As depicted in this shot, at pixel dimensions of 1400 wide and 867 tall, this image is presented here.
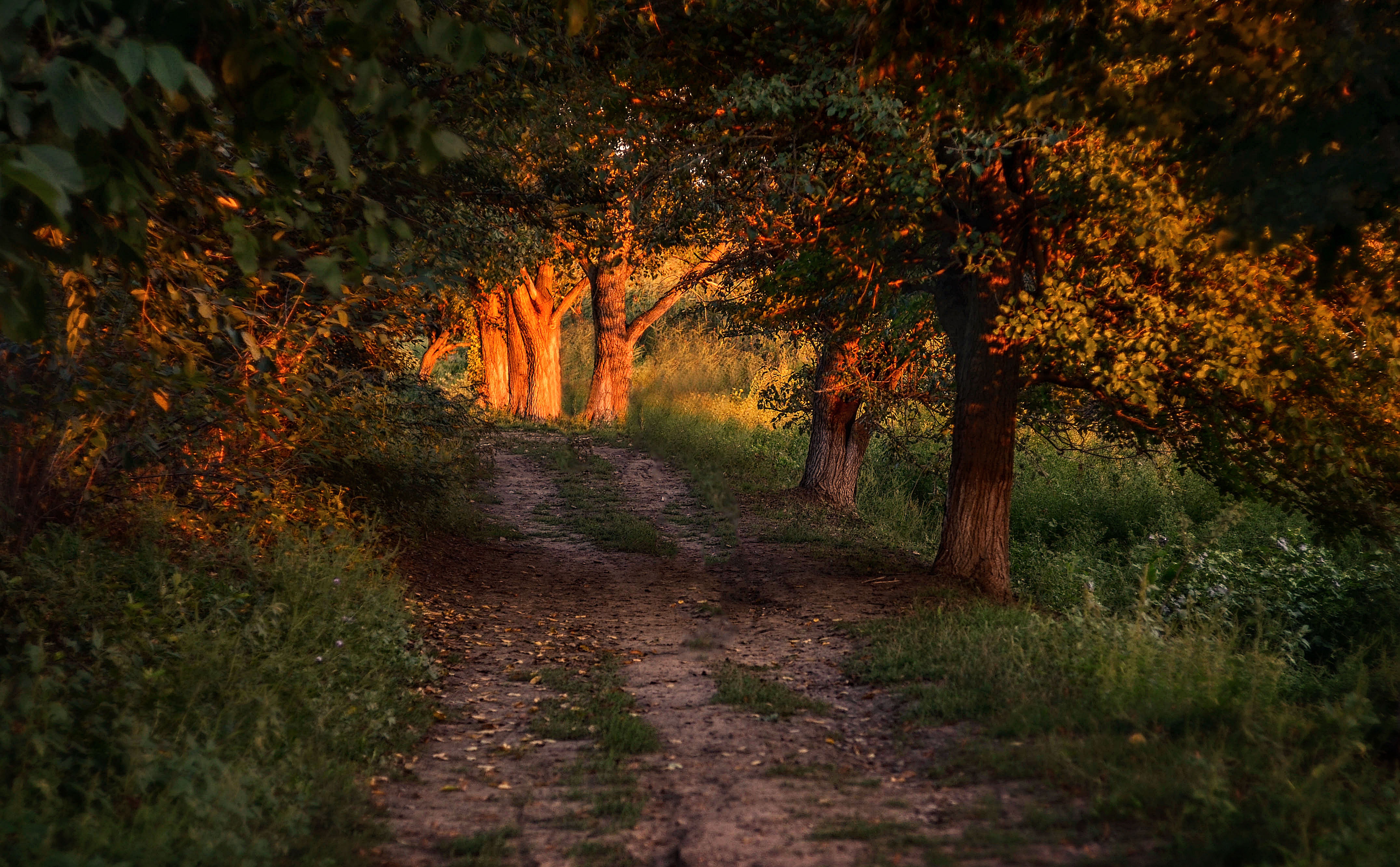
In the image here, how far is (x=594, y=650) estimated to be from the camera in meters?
7.94

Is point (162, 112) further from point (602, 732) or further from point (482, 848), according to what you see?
point (602, 732)

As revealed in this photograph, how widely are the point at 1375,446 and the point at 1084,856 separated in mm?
5707

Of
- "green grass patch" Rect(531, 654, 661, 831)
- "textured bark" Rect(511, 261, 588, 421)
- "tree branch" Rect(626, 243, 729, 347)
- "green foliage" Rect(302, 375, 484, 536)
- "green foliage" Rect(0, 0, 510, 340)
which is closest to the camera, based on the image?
"green foliage" Rect(0, 0, 510, 340)

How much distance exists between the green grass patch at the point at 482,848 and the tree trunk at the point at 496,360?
21.8 metres

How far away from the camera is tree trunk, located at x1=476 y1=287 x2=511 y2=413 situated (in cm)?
2680

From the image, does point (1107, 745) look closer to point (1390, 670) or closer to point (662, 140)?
point (1390, 670)

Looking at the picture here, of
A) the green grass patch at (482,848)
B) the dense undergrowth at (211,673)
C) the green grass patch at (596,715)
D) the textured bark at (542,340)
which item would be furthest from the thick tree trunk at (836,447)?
the green grass patch at (482,848)

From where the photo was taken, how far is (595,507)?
14.9 metres

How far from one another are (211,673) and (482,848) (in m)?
1.91

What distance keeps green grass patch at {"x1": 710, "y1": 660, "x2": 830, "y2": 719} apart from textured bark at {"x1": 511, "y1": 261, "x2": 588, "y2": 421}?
18895mm

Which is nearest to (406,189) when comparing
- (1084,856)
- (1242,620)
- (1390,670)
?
(1084,856)

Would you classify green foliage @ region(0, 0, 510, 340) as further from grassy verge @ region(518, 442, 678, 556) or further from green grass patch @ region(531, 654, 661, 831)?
grassy verge @ region(518, 442, 678, 556)

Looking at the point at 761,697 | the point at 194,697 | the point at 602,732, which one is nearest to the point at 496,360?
the point at 761,697

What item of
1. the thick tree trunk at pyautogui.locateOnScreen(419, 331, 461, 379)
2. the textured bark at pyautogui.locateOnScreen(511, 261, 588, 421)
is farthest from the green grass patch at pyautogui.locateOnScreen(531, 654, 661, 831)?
the textured bark at pyautogui.locateOnScreen(511, 261, 588, 421)
